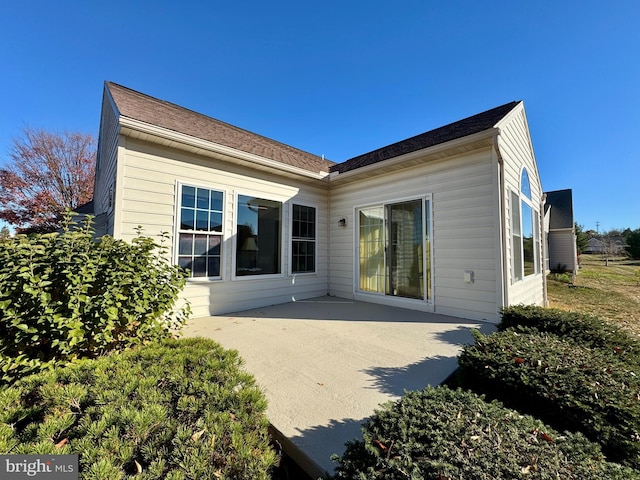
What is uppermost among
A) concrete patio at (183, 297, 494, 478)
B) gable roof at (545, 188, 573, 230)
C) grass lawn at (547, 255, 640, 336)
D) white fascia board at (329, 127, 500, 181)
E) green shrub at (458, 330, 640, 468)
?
gable roof at (545, 188, 573, 230)

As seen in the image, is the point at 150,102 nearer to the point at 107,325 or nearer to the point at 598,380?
the point at 107,325

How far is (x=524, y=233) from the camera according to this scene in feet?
18.8

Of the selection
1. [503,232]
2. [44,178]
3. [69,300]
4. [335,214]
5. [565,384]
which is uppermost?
[44,178]

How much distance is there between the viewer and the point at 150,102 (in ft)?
17.7

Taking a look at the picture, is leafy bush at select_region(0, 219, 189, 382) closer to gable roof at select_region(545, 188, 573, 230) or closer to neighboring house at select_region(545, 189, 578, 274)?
neighboring house at select_region(545, 189, 578, 274)

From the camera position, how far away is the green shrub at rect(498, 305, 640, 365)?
7.44 ft

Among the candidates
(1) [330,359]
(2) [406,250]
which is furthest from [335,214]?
(1) [330,359]

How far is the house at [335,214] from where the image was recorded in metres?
4.20

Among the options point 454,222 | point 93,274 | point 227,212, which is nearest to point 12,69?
point 227,212

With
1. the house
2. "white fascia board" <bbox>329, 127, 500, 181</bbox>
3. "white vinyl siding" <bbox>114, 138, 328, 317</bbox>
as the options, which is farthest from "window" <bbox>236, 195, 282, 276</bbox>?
"white fascia board" <bbox>329, 127, 500, 181</bbox>

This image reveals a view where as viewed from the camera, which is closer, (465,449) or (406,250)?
(465,449)

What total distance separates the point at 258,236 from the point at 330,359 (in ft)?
10.8

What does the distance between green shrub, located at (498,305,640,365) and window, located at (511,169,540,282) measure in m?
2.12

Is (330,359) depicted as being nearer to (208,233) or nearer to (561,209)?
(208,233)
